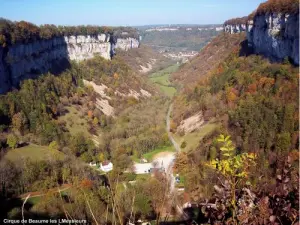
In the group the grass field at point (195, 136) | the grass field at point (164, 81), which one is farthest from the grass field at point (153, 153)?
the grass field at point (164, 81)

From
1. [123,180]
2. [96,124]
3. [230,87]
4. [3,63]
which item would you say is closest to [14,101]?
[3,63]

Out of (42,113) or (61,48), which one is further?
(61,48)

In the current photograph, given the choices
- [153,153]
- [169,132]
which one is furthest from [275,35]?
[153,153]

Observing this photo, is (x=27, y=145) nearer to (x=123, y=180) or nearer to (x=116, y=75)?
(x=123, y=180)

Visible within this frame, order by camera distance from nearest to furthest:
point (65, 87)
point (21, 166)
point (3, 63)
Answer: point (21, 166)
point (3, 63)
point (65, 87)

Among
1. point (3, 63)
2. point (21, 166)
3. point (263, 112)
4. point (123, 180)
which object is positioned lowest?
point (123, 180)

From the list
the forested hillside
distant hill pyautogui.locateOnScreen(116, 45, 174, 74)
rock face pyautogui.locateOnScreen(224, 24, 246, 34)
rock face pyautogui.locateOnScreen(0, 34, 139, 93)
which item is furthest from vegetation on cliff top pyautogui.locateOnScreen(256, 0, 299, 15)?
distant hill pyautogui.locateOnScreen(116, 45, 174, 74)
